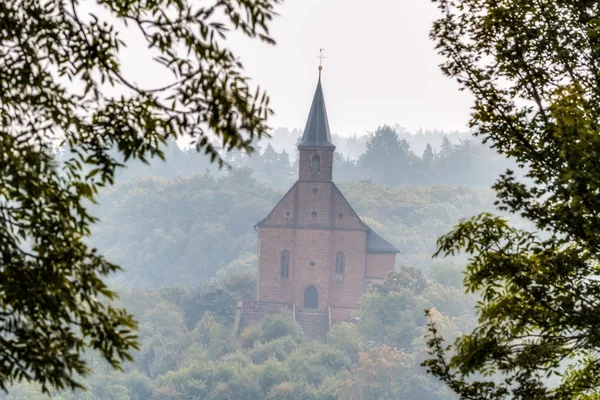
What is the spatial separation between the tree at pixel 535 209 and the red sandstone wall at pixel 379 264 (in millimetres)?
50638

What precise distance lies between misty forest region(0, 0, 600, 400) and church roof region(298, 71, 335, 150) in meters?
0.12

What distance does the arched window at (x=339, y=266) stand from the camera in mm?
60750

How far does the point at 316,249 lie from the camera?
60.2 meters

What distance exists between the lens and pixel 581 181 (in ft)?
29.6

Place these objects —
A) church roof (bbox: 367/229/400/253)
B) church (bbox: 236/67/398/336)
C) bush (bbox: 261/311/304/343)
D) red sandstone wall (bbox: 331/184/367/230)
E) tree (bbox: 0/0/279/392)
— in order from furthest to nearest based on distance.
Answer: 1. church roof (bbox: 367/229/400/253)
2. red sandstone wall (bbox: 331/184/367/230)
3. church (bbox: 236/67/398/336)
4. bush (bbox: 261/311/304/343)
5. tree (bbox: 0/0/279/392)

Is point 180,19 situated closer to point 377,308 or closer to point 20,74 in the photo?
point 20,74

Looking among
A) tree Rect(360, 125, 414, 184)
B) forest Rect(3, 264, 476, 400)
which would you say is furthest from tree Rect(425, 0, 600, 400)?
tree Rect(360, 125, 414, 184)

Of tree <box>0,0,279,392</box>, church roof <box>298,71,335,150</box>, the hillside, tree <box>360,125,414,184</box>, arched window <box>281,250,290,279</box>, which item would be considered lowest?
tree <box>0,0,279,392</box>

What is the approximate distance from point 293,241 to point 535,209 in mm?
50718

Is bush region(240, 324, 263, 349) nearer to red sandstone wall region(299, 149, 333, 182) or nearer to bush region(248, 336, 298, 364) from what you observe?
bush region(248, 336, 298, 364)

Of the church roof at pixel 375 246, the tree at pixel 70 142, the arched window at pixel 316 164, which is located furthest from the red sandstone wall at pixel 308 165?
the tree at pixel 70 142

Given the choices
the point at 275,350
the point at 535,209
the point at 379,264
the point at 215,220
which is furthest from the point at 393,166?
the point at 535,209

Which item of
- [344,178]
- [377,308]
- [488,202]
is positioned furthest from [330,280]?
[344,178]

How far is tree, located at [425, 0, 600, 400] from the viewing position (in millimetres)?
9234
